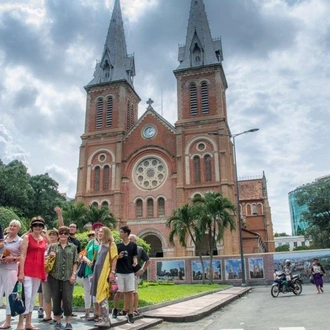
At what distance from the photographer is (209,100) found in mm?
41281

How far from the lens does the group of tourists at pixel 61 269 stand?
21.4ft

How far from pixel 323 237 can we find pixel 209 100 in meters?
19.0

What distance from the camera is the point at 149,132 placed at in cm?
4269

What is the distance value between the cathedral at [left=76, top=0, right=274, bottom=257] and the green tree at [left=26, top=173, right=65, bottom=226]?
6921 mm

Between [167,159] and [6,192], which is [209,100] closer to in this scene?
[167,159]

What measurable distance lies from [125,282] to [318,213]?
36.9 meters

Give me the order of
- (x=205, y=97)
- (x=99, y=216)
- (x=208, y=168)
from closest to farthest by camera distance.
→ (x=99, y=216), (x=208, y=168), (x=205, y=97)

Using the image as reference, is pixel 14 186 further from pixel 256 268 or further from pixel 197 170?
pixel 256 268

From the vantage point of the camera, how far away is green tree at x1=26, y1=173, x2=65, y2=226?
149ft

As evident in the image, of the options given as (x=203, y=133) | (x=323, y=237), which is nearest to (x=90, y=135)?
(x=203, y=133)

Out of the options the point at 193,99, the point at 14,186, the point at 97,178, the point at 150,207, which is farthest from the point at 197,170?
the point at 14,186

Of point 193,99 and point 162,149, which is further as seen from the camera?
point 193,99

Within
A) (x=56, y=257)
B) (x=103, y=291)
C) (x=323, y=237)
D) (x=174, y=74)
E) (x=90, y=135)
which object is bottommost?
(x=103, y=291)

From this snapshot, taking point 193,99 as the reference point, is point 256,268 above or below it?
below
